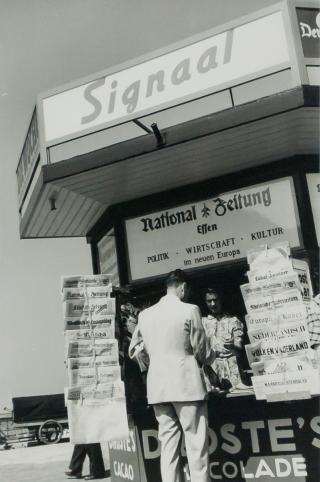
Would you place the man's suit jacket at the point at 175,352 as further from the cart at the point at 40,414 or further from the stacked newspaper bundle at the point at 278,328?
the cart at the point at 40,414

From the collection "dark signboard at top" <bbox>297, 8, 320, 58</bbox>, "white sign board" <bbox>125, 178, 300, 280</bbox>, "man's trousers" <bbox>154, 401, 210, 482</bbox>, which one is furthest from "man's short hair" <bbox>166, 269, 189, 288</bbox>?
"dark signboard at top" <bbox>297, 8, 320, 58</bbox>

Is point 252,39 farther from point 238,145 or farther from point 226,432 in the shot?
point 226,432

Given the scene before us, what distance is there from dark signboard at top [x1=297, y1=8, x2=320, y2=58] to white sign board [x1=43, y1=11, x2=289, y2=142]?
0.73 ft

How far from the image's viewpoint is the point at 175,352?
14.6 ft

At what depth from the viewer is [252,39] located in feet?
17.8

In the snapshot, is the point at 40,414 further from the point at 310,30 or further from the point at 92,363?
the point at 310,30

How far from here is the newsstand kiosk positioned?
5090 millimetres

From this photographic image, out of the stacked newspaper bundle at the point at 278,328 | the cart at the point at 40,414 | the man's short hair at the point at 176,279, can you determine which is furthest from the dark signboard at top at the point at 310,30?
the cart at the point at 40,414

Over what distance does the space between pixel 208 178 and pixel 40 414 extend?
2118cm

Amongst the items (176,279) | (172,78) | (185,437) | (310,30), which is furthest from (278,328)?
(310,30)

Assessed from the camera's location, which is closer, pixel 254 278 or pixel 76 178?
pixel 254 278

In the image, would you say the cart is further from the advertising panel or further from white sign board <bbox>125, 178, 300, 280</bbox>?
the advertising panel

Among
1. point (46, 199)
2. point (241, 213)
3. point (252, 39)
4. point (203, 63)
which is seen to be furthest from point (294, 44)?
point (46, 199)

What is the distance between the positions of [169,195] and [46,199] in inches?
62.0
